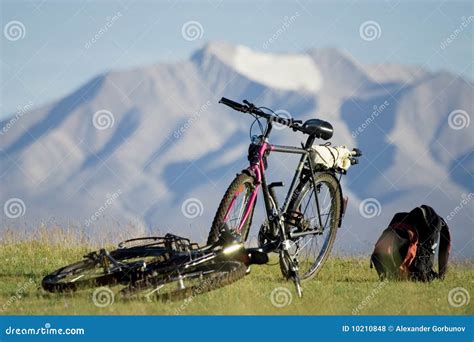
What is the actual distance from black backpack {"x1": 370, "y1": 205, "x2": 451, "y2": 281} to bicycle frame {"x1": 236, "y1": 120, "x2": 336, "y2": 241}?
3.83ft

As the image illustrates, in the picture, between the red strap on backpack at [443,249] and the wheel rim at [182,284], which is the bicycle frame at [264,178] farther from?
the red strap on backpack at [443,249]

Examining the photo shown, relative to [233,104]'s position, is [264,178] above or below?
below

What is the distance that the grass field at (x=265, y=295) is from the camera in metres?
6.46

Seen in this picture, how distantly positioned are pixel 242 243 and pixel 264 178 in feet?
2.33

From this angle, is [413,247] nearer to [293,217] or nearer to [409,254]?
[409,254]

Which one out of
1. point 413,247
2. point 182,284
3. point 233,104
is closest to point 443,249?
point 413,247

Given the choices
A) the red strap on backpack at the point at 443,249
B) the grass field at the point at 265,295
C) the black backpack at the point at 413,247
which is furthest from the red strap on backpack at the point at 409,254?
Result: the red strap on backpack at the point at 443,249

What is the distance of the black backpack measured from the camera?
8445 millimetres

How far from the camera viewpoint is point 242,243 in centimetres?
683

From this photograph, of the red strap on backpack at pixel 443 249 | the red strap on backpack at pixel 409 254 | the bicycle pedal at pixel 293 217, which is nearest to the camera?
the bicycle pedal at pixel 293 217

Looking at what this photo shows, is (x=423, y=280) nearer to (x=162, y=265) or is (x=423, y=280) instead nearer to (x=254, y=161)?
(x=254, y=161)

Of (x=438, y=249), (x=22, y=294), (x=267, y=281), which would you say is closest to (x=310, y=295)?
(x=267, y=281)

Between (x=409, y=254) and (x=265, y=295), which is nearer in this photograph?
(x=265, y=295)

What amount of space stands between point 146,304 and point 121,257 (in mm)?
759
